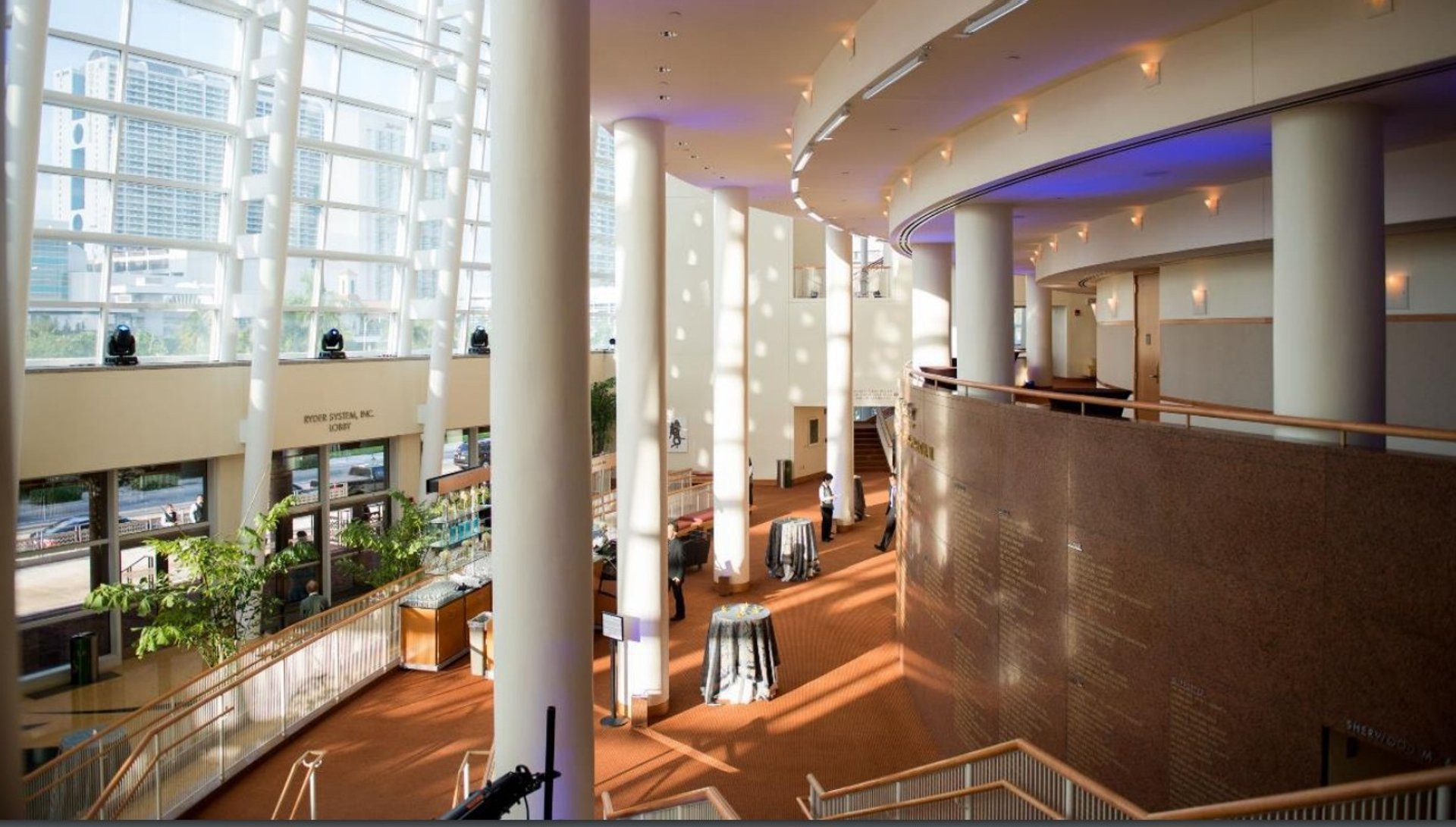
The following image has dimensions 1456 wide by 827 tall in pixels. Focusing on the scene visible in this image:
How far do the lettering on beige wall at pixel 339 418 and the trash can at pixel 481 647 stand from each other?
5.86 metres

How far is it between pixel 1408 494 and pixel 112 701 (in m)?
15.0

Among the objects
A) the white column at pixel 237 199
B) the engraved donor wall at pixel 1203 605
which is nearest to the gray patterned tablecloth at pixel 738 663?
the engraved donor wall at pixel 1203 605

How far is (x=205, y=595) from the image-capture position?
12523mm

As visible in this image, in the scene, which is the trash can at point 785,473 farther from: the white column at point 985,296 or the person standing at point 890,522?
the white column at point 985,296

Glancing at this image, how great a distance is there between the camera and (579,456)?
256 inches

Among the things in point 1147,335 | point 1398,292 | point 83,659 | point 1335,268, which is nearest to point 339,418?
point 83,659

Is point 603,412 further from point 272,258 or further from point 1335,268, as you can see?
point 1335,268

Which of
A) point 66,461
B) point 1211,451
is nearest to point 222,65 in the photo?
point 66,461

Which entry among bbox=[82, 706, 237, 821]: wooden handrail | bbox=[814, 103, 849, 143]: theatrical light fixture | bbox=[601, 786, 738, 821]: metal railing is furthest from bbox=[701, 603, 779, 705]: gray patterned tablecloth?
bbox=[814, 103, 849, 143]: theatrical light fixture

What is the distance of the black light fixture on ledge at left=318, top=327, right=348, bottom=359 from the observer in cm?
1856

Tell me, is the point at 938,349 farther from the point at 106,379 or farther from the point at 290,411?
the point at 106,379

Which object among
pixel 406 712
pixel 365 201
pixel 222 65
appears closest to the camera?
pixel 406 712

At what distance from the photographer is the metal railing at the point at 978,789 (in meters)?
6.16

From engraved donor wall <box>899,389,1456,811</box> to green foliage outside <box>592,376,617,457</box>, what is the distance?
18.0 meters
